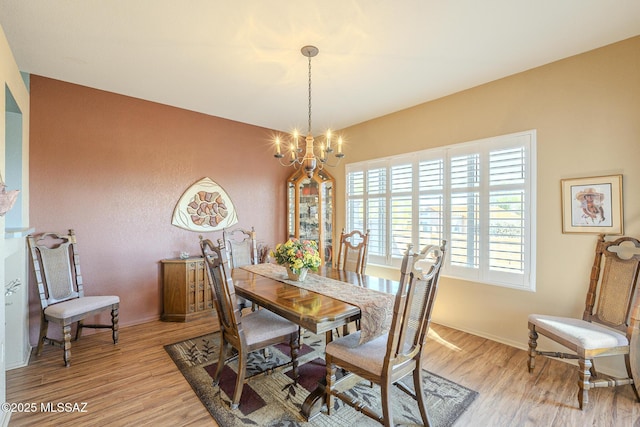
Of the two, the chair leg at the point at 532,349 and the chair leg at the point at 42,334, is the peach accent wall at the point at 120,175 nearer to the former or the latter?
the chair leg at the point at 42,334

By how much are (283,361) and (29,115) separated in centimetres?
366

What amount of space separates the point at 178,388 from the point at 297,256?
1.43 metres

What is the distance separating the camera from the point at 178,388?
2350mm

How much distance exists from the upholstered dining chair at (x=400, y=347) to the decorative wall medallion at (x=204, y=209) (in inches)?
118

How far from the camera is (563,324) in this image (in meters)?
2.40

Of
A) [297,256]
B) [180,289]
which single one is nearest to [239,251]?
[180,289]

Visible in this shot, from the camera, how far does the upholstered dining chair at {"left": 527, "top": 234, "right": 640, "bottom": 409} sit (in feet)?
7.04

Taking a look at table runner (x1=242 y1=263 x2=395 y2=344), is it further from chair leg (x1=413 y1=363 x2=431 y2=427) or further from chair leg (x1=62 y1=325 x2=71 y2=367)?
chair leg (x1=62 y1=325 x2=71 y2=367)

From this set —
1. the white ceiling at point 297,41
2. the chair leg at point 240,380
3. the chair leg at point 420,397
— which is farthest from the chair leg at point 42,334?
the chair leg at point 420,397

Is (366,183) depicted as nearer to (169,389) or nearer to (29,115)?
(169,389)

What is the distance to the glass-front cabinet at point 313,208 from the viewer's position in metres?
5.04

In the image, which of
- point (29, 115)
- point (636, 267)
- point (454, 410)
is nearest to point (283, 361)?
point (454, 410)

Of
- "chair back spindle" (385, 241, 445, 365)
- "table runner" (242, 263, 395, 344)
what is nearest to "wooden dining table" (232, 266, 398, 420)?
"table runner" (242, 263, 395, 344)

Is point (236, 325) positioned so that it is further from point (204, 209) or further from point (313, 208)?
point (313, 208)
